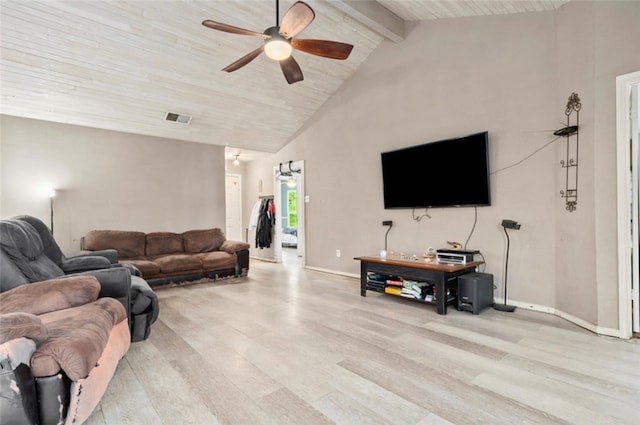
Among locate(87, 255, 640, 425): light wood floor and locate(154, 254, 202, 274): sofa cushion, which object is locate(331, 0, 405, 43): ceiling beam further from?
locate(154, 254, 202, 274): sofa cushion

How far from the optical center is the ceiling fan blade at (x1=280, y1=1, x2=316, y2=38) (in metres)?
2.43

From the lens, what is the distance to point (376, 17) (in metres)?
4.15

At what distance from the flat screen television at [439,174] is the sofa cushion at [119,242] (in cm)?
402

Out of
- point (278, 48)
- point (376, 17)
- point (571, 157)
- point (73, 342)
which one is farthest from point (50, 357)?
point (376, 17)

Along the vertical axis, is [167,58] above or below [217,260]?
above

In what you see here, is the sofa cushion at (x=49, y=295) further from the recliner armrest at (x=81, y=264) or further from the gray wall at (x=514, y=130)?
the gray wall at (x=514, y=130)

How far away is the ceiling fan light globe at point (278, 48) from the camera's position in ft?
9.09

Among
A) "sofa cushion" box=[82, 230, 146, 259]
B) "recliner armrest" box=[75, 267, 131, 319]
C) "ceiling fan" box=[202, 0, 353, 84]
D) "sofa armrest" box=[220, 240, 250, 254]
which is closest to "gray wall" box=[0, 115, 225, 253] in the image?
"sofa cushion" box=[82, 230, 146, 259]

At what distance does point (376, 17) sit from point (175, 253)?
476 cm

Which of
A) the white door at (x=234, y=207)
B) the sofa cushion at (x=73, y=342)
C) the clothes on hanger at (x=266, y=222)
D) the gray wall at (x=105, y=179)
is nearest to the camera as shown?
the sofa cushion at (x=73, y=342)

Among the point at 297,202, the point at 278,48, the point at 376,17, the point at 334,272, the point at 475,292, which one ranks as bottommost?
the point at 334,272

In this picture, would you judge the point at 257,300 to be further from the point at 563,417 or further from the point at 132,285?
the point at 563,417

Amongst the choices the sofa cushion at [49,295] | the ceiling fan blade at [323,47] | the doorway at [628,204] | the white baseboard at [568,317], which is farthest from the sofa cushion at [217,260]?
the doorway at [628,204]

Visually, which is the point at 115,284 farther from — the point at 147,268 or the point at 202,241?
the point at 202,241
